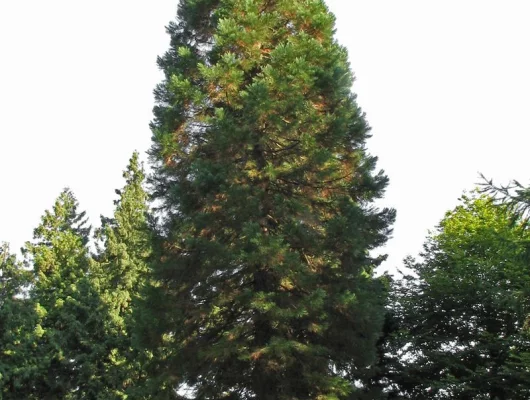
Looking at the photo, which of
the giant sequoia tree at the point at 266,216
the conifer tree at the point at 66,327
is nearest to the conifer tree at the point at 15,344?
the conifer tree at the point at 66,327

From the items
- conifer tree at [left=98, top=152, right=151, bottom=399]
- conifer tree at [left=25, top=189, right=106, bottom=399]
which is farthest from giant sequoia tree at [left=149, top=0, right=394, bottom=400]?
conifer tree at [left=25, top=189, right=106, bottom=399]

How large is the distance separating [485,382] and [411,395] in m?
2.37

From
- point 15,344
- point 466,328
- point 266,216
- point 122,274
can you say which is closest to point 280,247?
point 266,216

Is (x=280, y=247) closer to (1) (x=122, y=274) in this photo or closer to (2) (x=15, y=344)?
(1) (x=122, y=274)

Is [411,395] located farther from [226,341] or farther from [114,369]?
[114,369]

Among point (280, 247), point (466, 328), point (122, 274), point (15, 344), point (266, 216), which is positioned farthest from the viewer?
point (122, 274)

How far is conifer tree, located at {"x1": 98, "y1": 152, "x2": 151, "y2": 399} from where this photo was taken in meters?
30.5

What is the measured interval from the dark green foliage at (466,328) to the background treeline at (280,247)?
0.23 ft

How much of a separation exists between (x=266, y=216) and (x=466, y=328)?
10011mm

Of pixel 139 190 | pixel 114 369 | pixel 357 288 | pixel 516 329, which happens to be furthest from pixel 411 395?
pixel 139 190

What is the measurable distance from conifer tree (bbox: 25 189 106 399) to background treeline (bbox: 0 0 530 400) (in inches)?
692

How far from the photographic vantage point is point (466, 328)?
19.3m

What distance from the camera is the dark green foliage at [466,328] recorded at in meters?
17.2

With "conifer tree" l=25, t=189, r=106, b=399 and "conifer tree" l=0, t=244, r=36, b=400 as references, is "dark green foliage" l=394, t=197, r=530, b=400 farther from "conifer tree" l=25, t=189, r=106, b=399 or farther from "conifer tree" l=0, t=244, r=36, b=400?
"conifer tree" l=0, t=244, r=36, b=400
